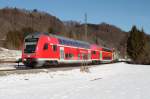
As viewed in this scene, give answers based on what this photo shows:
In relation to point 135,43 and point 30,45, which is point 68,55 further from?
point 135,43

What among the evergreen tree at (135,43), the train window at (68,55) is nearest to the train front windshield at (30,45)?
the train window at (68,55)

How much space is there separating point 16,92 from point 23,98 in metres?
1.77

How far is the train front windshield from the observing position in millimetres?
25844

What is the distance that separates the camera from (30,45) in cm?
2631

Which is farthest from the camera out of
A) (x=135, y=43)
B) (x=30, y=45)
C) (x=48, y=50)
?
(x=135, y=43)

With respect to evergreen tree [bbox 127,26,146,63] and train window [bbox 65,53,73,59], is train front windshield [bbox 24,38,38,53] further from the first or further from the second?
evergreen tree [bbox 127,26,146,63]

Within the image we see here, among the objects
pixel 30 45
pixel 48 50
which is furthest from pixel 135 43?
pixel 30 45

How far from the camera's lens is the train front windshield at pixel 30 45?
25.8 m

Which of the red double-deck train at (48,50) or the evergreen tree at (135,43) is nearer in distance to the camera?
the red double-deck train at (48,50)

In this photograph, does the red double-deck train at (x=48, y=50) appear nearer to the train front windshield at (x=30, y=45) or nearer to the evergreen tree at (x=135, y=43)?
the train front windshield at (x=30, y=45)

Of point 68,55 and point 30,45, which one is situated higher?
point 30,45

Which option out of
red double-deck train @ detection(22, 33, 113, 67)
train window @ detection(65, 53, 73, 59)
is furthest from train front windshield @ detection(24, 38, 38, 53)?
train window @ detection(65, 53, 73, 59)

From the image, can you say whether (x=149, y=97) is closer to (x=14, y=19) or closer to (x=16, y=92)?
(x=16, y=92)

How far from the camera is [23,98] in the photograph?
10.8 m
